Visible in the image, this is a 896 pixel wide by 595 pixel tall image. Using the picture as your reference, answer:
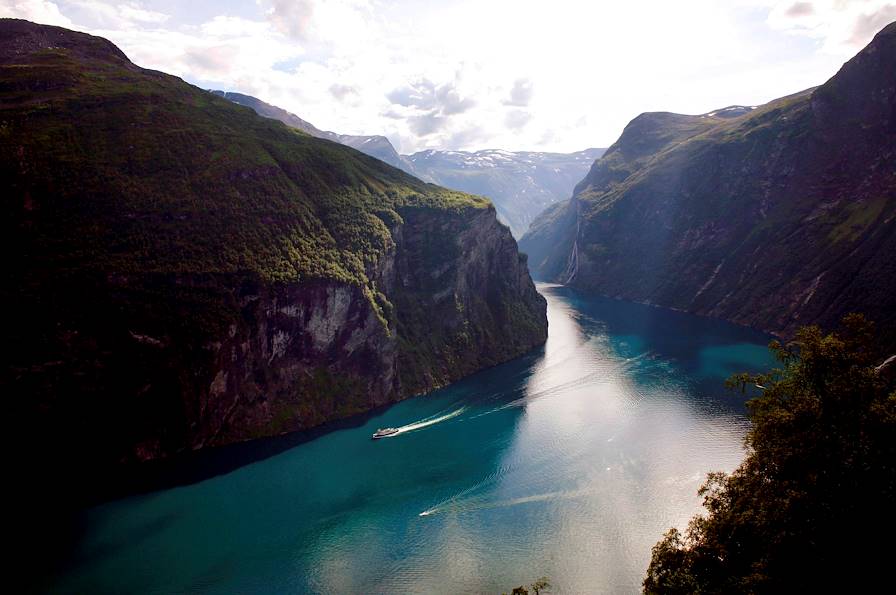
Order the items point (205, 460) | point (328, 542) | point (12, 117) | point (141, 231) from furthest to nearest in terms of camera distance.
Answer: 1. point (12, 117)
2. point (141, 231)
3. point (205, 460)
4. point (328, 542)

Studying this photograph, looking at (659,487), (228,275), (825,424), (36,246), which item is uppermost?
(36,246)

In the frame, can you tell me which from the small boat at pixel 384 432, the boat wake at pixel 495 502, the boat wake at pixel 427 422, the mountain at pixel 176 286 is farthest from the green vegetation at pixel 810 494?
the mountain at pixel 176 286

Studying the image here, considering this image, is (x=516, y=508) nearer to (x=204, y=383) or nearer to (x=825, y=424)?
(x=825, y=424)

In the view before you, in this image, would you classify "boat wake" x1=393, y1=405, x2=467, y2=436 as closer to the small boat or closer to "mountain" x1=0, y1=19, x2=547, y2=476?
the small boat

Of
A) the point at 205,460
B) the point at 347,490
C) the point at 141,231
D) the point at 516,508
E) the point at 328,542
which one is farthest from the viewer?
the point at 141,231

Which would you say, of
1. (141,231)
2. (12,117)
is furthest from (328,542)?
(12,117)
